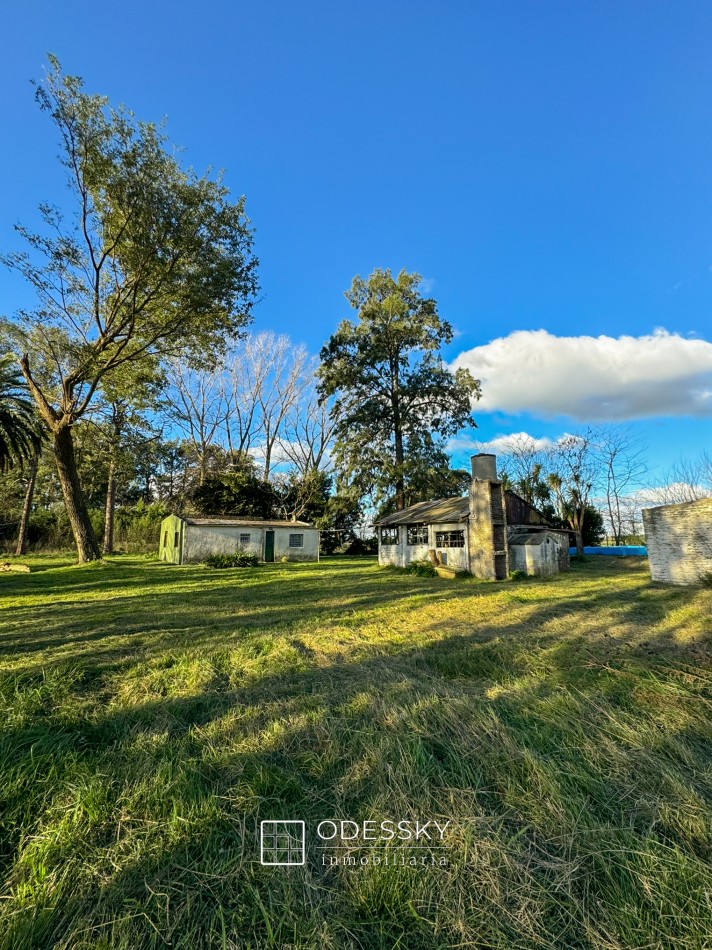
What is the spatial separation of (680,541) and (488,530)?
6.26 metres

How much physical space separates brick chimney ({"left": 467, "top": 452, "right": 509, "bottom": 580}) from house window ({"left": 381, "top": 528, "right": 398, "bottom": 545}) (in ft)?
21.4

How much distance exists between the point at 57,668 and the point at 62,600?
20.7 ft

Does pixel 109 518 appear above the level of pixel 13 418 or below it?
below

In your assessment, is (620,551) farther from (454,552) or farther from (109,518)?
(109,518)

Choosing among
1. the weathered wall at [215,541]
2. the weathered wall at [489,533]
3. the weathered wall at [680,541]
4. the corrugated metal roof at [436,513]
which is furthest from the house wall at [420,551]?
the weathered wall at [215,541]

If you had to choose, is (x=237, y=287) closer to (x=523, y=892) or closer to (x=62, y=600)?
(x=62, y=600)

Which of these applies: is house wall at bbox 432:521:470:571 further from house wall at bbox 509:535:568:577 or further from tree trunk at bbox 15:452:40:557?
tree trunk at bbox 15:452:40:557

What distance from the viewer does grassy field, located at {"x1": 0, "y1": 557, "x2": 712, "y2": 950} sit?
5.80ft

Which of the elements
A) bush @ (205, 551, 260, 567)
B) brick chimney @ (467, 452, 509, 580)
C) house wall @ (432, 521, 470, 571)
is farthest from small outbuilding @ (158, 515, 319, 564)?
brick chimney @ (467, 452, 509, 580)

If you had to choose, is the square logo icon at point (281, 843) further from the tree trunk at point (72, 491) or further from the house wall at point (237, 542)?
the house wall at point (237, 542)

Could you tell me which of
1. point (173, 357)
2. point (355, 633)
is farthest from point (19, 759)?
point (173, 357)

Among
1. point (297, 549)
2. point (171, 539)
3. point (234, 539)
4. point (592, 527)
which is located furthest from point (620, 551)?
point (171, 539)

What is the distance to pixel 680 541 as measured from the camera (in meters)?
14.1

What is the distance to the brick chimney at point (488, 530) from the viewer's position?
16.5 metres
